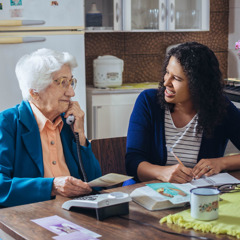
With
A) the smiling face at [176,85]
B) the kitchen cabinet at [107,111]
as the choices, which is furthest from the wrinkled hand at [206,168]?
the kitchen cabinet at [107,111]

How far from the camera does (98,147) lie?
2168 millimetres

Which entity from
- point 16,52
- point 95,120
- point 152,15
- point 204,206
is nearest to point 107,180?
point 204,206

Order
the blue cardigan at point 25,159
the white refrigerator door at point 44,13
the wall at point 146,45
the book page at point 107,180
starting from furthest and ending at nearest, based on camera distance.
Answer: the wall at point 146,45 → the white refrigerator door at point 44,13 → the blue cardigan at point 25,159 → the book page at point 107,180

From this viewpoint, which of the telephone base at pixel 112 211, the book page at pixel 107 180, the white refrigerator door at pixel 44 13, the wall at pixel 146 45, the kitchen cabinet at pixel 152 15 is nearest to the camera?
the telephone base at pixel 112 211

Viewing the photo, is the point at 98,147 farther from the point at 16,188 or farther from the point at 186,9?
the point at 186,9

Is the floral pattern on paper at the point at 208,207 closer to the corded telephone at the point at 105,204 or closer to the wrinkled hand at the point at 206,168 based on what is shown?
the corded telephone at the point at 105,204

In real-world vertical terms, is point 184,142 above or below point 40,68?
below

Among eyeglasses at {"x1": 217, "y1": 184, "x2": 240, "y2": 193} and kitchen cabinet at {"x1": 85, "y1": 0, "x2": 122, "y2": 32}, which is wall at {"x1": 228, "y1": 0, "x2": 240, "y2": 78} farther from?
eyeglasses at {"x1": 217, "y1": 184, "x2": 240, "y2": 193}

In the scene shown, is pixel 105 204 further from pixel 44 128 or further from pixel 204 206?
pixel 44 128

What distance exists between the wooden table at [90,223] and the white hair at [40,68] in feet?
1.97

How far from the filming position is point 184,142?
213 cm

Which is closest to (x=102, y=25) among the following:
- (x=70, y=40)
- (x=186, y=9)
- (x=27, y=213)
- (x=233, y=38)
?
(x=70, y=40)

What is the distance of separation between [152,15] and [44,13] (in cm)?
106

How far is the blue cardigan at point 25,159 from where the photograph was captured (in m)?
1.68
